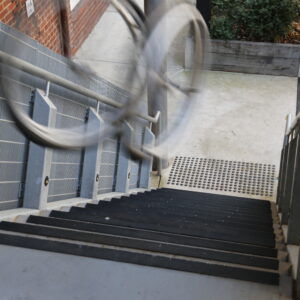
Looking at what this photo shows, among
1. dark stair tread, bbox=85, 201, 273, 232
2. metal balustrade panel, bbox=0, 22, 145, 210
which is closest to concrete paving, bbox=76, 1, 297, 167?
dark stair tread, bbox=85, 201, 273, 232

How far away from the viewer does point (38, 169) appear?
3.29 meters

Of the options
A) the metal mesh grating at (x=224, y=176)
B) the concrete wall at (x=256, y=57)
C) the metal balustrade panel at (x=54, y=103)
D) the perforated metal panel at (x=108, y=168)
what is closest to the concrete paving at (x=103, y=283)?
the metal balustrade panel at (x=54, y=103)

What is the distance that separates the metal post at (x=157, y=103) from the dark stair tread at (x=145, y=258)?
2.08 ft

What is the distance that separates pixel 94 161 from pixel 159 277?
8.40 feet

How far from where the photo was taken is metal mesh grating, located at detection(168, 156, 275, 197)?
23.3ft

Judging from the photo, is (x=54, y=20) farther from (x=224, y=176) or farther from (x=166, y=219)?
(x=224, y=176)

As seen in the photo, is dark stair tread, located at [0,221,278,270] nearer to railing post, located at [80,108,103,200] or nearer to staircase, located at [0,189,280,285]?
staircase, located at [0,189,280,285]

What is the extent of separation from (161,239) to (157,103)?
858 mm

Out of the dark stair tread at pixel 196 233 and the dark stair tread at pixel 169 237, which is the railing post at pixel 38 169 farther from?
the dark stair tread at pixel 169 237

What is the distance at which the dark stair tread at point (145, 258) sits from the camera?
6.59 feet

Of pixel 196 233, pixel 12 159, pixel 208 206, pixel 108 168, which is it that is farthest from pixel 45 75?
pixel 108 168

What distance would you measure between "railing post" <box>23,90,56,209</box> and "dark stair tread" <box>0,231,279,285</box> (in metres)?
0.95

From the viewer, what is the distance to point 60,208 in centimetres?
362

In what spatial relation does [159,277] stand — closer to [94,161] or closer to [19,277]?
[19,277]
